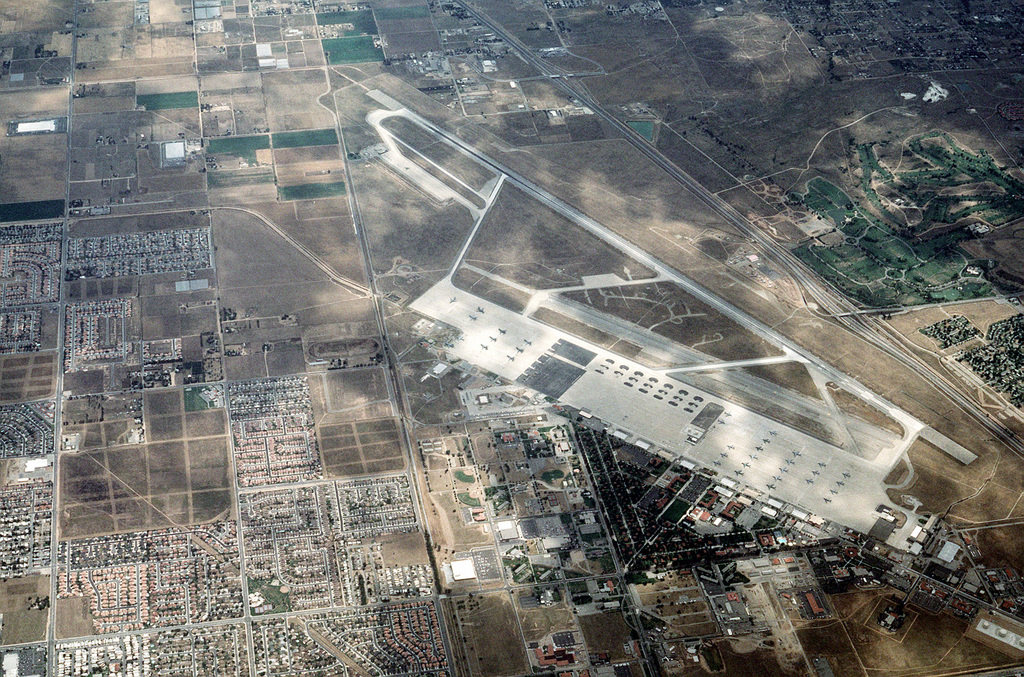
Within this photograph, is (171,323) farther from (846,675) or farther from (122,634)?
(846,675)

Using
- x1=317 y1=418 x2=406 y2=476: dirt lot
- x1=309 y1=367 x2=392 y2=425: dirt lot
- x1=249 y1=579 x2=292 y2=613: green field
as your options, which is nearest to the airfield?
x1=309 y1=367 x2=392 y2=425: dirt lot

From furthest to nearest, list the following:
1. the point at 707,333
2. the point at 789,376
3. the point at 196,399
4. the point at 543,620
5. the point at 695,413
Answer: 1. the point at 707,333
2. the point at 789,376
3. the point at 695,413
4. the point at 196,399
5. the point at 543,620

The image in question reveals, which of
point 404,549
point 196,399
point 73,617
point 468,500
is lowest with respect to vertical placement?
point 73,617

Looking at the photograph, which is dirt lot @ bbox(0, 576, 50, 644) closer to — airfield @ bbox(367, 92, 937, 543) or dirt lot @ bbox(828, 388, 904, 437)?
airfield @ bbox(367, 92, 937, 543)

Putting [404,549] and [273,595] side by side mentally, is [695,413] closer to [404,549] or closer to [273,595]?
[404,549]

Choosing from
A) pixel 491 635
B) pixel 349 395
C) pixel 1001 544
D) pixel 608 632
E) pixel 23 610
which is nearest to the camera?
pixel 491 635

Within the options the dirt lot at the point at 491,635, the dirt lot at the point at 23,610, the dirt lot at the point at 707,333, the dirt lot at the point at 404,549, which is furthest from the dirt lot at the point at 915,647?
the dirt lot at the point at 23,610

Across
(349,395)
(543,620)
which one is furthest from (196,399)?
(543,620)

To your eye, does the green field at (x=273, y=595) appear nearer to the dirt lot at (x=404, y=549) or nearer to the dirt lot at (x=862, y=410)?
the dirt lot at (x=404, y=549)
